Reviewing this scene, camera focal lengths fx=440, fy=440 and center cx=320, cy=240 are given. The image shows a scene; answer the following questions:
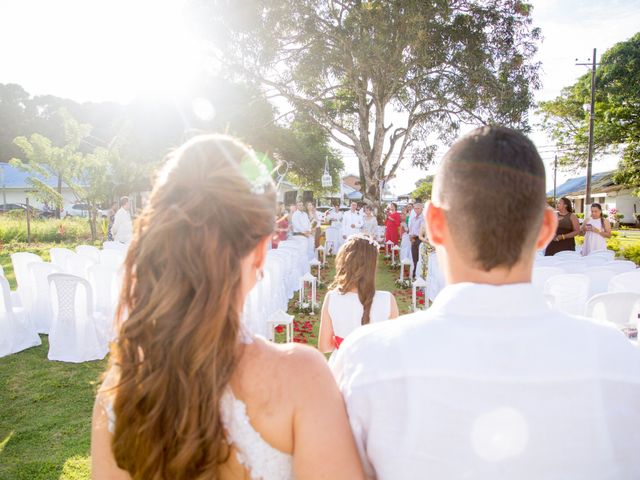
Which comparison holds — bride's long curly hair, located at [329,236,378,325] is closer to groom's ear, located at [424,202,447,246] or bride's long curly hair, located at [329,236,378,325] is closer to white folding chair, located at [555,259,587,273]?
groom's ear, located at [424,202,447,246]

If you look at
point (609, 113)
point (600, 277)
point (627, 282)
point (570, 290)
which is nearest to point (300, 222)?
point (600, 277)

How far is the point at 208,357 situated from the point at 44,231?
73.5 feet

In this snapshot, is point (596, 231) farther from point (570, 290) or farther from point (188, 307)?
point (188, 307)

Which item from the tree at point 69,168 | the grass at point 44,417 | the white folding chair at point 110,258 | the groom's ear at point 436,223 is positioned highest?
the tree at point 69,168

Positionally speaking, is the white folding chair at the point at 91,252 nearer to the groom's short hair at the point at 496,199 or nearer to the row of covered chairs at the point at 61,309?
the row of covered chairs at the point at 61,309

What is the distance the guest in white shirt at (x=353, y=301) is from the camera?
3623mm

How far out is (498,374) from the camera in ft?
3.22

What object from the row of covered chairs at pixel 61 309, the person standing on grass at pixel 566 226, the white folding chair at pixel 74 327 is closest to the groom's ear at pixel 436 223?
the row of covered chairs at pixel 61 309

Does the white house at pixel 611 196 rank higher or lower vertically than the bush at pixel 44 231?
higher

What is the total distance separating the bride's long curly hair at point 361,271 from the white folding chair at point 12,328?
188 inches

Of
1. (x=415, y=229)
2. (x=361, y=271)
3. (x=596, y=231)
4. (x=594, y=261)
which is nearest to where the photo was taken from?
(x=361, y=271)

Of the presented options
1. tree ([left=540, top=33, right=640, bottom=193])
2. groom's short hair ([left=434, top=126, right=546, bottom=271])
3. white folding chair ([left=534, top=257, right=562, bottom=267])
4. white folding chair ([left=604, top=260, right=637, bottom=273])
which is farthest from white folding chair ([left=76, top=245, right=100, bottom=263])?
tree ([left=540, top=33, right=640, bottom=193])

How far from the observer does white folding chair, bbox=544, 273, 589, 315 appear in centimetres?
530

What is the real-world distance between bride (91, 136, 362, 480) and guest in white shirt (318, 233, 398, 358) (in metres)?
2.51
